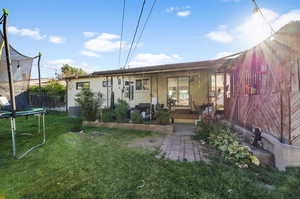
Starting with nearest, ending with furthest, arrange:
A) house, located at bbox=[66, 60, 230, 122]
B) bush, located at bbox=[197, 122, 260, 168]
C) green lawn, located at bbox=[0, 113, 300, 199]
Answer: green lawn, located at bbox=[0, 113, 300, 199] < bush, located at bbox=[197, 122, 260, 168] < house, located at bbox=[66, 60, 230, 122]

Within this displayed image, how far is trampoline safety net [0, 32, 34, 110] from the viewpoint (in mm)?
3947

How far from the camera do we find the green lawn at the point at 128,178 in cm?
194

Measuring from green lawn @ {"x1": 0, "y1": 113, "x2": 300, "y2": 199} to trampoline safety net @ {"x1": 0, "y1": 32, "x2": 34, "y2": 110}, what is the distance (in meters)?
1.83

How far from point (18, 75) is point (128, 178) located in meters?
4.44

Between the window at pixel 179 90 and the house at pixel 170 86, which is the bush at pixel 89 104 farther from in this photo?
the window at pixel 179 90

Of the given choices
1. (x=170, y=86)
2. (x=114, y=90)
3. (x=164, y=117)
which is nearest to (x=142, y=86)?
(x=170, y=86)

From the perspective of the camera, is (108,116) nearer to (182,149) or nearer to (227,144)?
(182,149)

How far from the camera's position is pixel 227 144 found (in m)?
3.47

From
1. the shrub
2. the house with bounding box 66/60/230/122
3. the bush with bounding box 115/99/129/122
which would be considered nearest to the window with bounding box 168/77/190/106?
the house with bounding box 66/60/230/122

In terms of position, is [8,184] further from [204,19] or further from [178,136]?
[204,19]

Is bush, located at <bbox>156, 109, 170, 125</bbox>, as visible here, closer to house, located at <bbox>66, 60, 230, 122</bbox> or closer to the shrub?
house, located at <bbox>66, 60, 230, 122</bbox>

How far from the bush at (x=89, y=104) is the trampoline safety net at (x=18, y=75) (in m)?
2.22

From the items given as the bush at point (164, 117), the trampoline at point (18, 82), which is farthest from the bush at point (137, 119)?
the trampoline at point (18, 82)

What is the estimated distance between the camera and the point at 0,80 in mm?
3951
